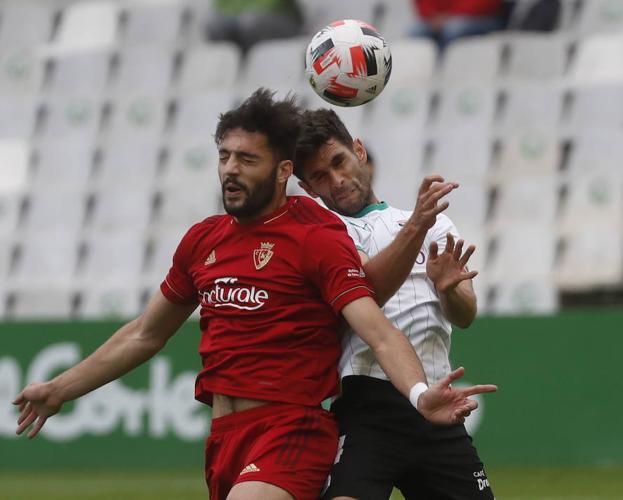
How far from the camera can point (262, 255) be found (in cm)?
559

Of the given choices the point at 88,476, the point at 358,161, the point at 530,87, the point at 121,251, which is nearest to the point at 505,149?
the point at 530,87

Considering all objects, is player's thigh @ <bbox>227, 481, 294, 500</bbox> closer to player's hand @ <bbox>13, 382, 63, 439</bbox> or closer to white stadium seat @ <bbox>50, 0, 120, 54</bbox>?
player's hand @ <bbox>13, 382, 63, 439</bbox>

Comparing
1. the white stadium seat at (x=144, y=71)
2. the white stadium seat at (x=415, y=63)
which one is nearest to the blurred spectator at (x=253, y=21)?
the white stadium seat at (x=144, y=71)

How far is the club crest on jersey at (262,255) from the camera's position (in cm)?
557

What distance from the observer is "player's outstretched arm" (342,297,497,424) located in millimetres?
4953

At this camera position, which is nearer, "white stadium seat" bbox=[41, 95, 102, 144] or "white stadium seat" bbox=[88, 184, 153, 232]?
"white stadium seat" bbox=[88, 184, 153, 232]

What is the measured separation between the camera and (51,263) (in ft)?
50.1

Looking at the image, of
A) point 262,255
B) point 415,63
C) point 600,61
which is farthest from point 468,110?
point 262,255

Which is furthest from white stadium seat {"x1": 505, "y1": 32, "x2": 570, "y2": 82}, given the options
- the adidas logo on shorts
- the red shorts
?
the adidas logo on shorts

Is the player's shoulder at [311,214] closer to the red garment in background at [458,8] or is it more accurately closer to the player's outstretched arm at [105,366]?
the player's outstretched arm at [105,366]

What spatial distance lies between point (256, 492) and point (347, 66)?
1883 millimetres

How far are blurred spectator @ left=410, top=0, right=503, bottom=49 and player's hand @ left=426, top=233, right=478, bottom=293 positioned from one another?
978 centimetres

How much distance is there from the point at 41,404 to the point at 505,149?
925 cm

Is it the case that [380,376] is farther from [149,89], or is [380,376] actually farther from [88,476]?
[149,89]
